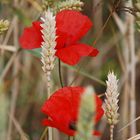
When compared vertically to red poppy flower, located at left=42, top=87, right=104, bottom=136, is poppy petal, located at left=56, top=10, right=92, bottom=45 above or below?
above

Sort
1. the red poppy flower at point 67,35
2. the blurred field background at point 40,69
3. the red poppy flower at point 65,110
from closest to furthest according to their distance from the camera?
the red poppy flower at point 65,110
the red poppy flower at point 67,35
the blurred field background at point 40,69

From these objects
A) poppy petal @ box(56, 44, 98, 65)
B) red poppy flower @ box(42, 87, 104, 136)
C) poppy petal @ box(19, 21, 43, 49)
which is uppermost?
poppy petal @ box(19, 21, 43, 49)

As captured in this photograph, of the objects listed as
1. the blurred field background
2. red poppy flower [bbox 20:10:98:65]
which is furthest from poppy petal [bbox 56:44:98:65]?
the blurred field background

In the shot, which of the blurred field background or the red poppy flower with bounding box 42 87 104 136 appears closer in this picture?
the red poppy flower with bounding box 42 87 104 136

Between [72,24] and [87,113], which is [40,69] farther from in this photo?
[87,113]

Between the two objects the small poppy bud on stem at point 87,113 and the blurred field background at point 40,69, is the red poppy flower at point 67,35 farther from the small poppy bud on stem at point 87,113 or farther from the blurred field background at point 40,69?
the blurred field background at point 40,69

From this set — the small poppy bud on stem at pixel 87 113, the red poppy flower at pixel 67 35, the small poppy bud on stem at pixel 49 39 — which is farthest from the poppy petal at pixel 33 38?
the small poppy bud on stem at pixel 87 113

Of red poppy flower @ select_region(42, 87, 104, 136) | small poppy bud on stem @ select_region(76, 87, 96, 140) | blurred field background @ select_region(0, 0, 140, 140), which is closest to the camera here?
small poppy bud on stem @ select_region(76, 87, 96, 140)

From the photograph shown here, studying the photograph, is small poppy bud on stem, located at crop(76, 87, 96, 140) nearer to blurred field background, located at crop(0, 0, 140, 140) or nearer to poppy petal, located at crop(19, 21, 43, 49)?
poppy petal, located at crop(19, 21, 43, 49)
